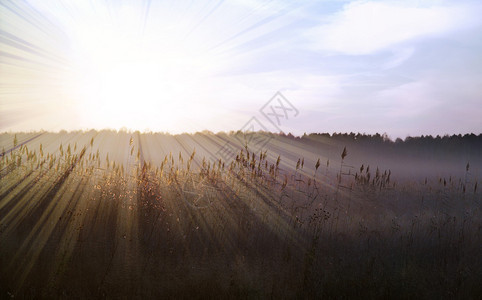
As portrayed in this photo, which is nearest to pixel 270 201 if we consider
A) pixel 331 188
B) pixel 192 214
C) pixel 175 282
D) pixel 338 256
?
pixel 192 214

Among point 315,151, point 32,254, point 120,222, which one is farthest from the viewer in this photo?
point 315,151

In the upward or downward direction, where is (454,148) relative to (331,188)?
upward

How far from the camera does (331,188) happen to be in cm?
1308

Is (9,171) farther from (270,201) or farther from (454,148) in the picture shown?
(454,148)

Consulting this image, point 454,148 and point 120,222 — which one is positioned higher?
point 454,148

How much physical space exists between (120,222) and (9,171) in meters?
4.52

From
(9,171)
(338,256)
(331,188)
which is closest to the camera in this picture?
(338,256)

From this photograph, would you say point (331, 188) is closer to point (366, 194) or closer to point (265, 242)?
point (366, 194)

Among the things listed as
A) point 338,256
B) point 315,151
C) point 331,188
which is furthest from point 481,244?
point 315,151

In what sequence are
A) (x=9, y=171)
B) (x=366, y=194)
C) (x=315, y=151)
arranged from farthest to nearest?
(x=315, y=151)
(x=366, y=194)
(x=9, y=171)

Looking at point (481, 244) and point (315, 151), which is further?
point (315, 151)

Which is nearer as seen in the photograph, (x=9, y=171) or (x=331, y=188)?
(x=9, y=171)

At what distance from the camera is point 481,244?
6469 millimetres

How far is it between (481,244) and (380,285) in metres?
3.11
